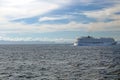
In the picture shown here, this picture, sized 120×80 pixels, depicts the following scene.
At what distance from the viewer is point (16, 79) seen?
3775cm

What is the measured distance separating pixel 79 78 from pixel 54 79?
3.72 meters

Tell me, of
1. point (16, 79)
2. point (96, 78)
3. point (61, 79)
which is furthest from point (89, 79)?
point (16, 79)

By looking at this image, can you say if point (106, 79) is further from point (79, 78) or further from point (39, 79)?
point (39, 79)

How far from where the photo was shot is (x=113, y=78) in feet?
124

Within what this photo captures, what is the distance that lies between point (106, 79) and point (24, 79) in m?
11.6

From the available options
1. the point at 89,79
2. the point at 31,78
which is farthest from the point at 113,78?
the point at 31,78

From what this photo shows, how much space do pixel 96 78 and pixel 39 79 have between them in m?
8.21

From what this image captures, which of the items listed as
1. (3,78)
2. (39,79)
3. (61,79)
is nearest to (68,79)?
(61,79)

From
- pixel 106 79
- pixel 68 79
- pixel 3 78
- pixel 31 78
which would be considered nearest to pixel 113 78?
pixel 106 79

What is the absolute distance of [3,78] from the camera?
38.4 m

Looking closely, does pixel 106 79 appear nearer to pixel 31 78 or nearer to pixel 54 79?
pixel 54 79

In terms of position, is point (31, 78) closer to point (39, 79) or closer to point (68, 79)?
A: point (39, 79)

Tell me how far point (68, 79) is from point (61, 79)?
0.99 m

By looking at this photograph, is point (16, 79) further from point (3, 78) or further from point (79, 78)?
point (79, 78)
